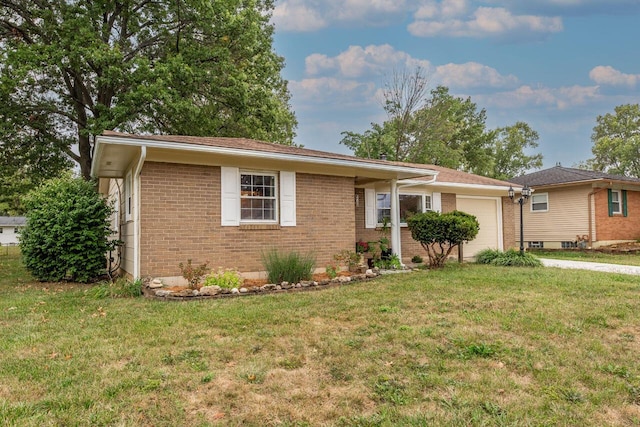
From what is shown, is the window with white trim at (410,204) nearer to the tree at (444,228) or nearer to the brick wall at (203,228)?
the tree at (444,228)

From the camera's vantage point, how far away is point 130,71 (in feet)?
48.3

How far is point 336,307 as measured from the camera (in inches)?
222

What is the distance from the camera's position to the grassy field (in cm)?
263

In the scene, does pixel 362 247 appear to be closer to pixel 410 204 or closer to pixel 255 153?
pixel 410 204

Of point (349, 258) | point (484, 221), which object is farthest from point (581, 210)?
point (349, 258)

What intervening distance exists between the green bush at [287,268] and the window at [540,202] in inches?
557

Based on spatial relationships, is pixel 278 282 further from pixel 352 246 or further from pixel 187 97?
pixel 187 97

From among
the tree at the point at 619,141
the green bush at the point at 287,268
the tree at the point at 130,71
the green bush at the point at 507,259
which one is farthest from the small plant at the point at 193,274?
the tree at the point at 619,141

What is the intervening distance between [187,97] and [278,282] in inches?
437

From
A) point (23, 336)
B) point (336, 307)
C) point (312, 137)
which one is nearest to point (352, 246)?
point (336, 307)

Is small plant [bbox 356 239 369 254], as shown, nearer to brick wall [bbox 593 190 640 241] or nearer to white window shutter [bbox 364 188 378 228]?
white window shutter [bbox 364 188 378 228]

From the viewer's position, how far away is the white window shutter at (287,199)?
8.52m

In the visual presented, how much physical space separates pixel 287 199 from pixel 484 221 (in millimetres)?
8172

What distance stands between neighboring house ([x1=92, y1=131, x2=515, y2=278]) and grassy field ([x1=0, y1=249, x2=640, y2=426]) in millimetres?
1549
